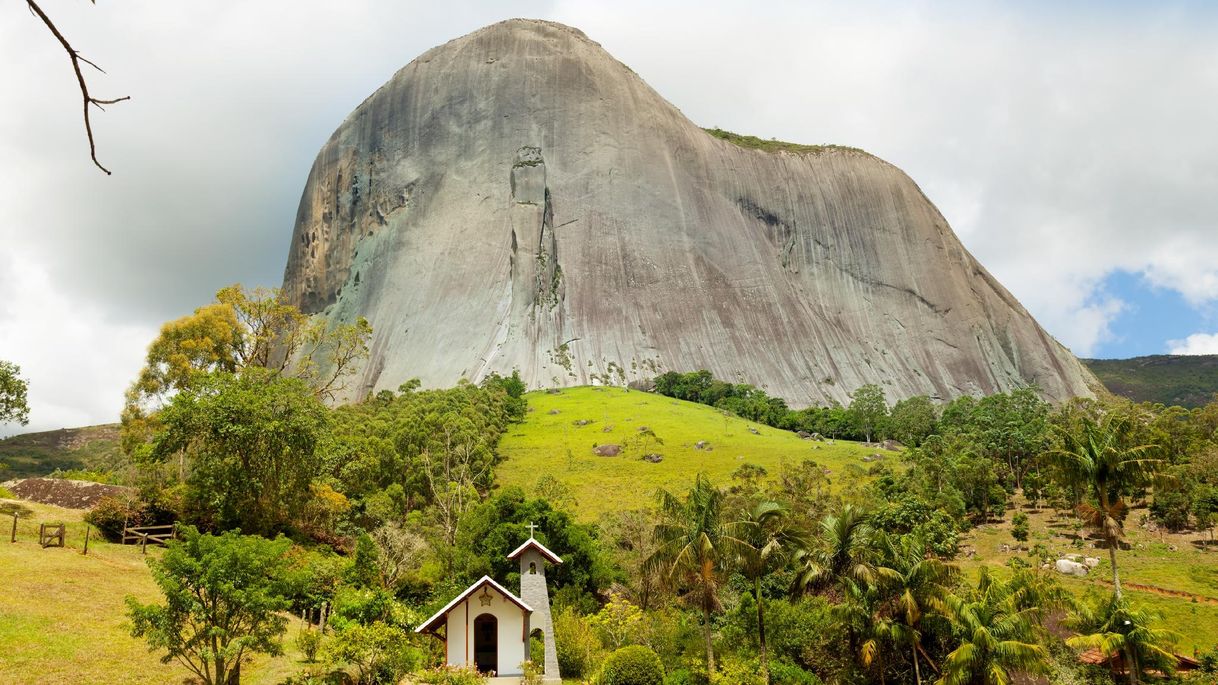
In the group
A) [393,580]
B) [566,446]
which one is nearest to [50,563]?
[393,580]

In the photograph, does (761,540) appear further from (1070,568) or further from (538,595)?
(1070,568)

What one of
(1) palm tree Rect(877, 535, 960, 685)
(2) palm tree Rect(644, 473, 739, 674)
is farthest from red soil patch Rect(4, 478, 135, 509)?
(1) palm tree Rect(877, 535, 960, 685)

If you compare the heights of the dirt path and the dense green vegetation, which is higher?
the dense green vegetation

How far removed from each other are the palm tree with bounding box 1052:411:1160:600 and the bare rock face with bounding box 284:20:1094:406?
216 feet

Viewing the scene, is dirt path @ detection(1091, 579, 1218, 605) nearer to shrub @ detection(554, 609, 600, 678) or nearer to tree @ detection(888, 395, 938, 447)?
shrub @ detection(554, 609, 600, 678)

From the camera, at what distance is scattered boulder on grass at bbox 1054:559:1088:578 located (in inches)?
1489

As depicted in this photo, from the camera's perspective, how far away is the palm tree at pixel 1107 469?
25.4 meters

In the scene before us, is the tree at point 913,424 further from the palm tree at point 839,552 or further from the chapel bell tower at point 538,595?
the chapel bell tower at point 538,595

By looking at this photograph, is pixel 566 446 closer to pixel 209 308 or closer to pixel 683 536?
pixel 209 308

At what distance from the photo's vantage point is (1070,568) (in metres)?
38.0

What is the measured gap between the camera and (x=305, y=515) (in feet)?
119

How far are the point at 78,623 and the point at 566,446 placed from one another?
43.6 m

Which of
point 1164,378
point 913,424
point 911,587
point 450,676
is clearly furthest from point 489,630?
point 1164,378

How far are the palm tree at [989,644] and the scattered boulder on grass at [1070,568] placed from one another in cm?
1586
